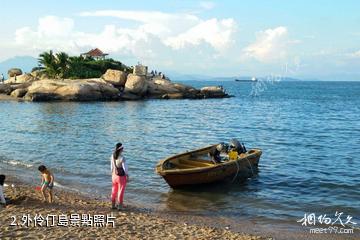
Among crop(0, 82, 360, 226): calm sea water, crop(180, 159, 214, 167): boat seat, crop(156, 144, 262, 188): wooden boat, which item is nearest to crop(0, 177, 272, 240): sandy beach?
crop(0, 82, 360, 226): calm sea water

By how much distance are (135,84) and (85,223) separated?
5882 cm

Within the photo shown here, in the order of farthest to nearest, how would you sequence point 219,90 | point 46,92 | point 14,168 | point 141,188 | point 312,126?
1. point 219,90
2. point 46,92
3. point 312,126
4. point 14,168
5. point 141,188

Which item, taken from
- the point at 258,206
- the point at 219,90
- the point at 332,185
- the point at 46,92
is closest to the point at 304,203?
the point at 258,206

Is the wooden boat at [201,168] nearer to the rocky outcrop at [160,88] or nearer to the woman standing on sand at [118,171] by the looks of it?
the woman standing on sand at [118,171]

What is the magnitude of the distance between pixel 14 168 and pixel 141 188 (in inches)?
297

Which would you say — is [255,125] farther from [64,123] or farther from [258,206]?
[258,206]

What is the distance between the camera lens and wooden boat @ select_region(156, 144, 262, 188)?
1757 centimetres

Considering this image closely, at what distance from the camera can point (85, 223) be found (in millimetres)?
11992

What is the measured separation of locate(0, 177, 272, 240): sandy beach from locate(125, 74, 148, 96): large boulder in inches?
2183

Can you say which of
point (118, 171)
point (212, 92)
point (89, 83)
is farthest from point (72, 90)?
point (118, 171)

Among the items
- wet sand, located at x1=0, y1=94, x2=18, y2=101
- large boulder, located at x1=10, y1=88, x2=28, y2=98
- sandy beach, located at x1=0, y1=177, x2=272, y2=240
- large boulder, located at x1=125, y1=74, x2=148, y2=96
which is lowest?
sandy beach, located at x1=0, y1=177, x2=272, y2=240

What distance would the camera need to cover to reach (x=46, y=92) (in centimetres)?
6475

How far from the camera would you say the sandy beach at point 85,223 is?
36.2 feet

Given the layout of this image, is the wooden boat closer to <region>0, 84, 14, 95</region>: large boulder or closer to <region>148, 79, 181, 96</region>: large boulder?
<region>148, 79, 181, 96</region>: large boulder
